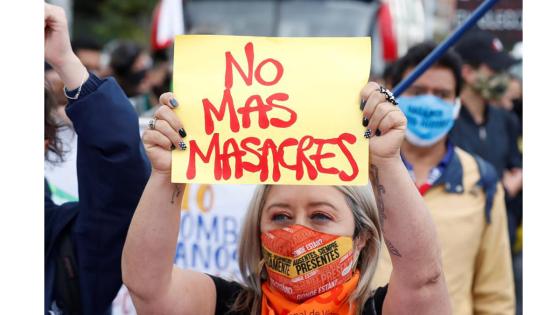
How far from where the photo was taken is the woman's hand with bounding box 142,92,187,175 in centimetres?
230

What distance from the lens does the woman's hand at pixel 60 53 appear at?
2.57 m

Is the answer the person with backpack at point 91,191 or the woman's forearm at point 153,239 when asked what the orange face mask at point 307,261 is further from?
the person with backpack at point 91,191

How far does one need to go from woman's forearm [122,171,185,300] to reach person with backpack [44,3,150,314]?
27 cm

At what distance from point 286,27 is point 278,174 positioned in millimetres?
10659

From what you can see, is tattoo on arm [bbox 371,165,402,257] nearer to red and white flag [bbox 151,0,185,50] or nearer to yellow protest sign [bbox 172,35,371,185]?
yellow protest sign [bbox 172,35,371,185]

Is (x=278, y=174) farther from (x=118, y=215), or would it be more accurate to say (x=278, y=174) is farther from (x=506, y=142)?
(x=506, y=142)

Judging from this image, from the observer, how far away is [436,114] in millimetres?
4086

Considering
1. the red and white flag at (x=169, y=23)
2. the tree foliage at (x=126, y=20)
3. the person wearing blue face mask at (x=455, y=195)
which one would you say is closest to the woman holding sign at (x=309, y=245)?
the person wearing blue face mask at (x=455, y=195)

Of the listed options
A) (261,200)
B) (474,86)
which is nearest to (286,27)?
(474,86)

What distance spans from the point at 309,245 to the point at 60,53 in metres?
0.81

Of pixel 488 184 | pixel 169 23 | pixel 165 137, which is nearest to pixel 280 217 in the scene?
pixel 165 137

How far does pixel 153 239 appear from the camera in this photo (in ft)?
7.86

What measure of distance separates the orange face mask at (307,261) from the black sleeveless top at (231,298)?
9cm
